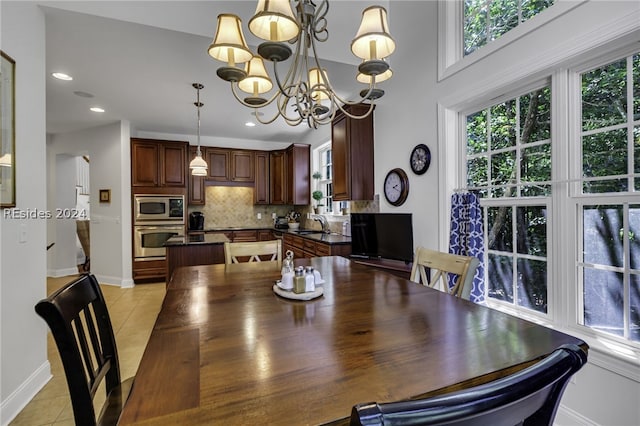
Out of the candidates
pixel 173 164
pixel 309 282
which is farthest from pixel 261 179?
pixel 309 282

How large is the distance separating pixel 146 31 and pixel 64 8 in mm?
537

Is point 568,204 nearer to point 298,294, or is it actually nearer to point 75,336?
point 298,294

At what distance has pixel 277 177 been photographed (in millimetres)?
6230

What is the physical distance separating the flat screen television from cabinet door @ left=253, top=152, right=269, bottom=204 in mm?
3270

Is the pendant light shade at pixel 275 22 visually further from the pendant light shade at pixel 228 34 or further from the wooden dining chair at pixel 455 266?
the wooden dining chair at pixel 455 266

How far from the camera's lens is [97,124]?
5.12 metres

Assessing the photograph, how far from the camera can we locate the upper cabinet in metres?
5.11

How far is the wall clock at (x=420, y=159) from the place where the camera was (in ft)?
8.87

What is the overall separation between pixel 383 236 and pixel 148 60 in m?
3.03

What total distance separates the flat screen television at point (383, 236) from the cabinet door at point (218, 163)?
3.51 metres

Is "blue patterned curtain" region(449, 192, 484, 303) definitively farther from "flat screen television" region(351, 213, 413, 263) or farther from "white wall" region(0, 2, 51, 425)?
"white wall" region(0, 2, 51, 425)

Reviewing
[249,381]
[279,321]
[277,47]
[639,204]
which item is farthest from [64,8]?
[639,204]

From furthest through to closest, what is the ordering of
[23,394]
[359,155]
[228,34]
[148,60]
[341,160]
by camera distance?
[341,160]
[359,155]
[148,60]
[23,394]
[228,34]

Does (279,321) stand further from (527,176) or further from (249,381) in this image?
(527,176)
